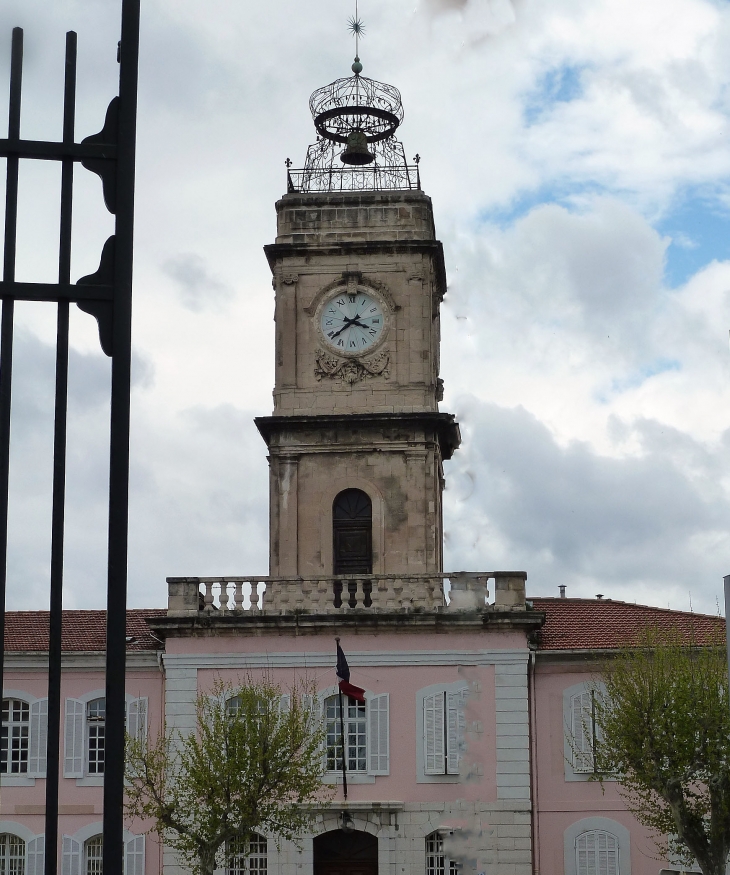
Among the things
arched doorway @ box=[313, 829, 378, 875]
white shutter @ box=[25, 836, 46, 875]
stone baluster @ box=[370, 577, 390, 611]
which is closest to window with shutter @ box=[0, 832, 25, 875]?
white shutter @ box=[25, 836, 46, 875]

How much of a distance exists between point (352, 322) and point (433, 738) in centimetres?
990

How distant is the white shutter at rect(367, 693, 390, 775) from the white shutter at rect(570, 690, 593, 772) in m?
3.97

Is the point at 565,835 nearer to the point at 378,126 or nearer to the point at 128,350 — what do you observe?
the point at 378,126

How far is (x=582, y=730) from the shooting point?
32906 mm

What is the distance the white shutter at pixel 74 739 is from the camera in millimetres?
33438

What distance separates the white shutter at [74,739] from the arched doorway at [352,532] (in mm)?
6383

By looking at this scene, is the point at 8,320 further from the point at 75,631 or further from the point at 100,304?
the point at 75,631

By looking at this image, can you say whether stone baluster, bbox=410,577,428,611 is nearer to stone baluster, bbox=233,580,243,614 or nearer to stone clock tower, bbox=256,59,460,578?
stone clock tower, bbox=256,59,460,578

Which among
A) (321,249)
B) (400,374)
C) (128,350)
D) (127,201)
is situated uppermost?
(321,249)

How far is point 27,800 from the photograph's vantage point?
109 feet

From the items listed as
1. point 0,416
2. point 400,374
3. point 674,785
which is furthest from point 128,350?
point 400,374

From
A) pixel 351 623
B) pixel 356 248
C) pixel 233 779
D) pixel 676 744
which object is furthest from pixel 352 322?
pixel 676 744

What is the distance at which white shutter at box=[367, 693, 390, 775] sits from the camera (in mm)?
32406

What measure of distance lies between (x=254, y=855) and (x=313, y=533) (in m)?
7.22
